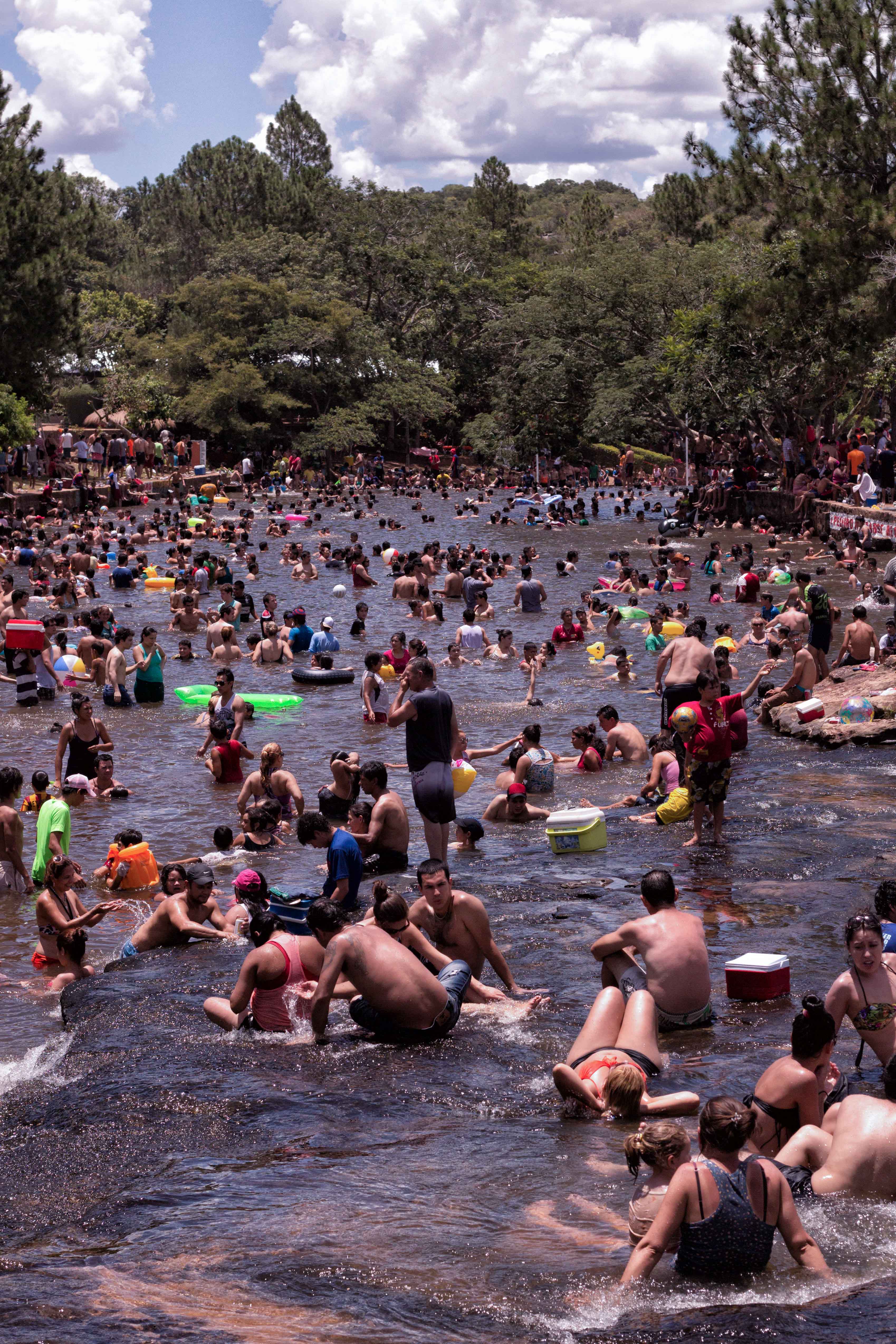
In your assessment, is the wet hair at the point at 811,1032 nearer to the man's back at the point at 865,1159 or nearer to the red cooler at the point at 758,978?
the man's back at the point at 865,1159

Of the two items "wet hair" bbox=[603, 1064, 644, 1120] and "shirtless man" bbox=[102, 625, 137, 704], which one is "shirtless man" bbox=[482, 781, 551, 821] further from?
"shirtless man" bbox=[102, 625, 137, 704]

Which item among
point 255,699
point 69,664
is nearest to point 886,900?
point 255,699

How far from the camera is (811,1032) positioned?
5.90 m

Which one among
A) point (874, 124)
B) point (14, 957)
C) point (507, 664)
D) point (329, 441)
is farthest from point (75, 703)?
point (329, 441)

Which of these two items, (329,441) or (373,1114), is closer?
(373,1114)

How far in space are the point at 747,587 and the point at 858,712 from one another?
12.1m

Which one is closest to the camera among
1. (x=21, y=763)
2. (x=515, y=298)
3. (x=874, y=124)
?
(x=21, y=763)

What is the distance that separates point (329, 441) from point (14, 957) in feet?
158

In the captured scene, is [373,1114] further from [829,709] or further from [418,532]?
[418,532]

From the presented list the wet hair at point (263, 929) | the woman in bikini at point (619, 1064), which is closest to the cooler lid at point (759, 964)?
the woman in bikini at point (619, 1064)

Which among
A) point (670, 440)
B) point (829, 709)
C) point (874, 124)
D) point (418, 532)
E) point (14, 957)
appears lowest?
point (14, 957)

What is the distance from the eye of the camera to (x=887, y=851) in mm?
11219

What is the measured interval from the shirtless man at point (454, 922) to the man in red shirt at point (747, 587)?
20.0 m

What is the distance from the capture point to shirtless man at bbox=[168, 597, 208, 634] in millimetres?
25422
